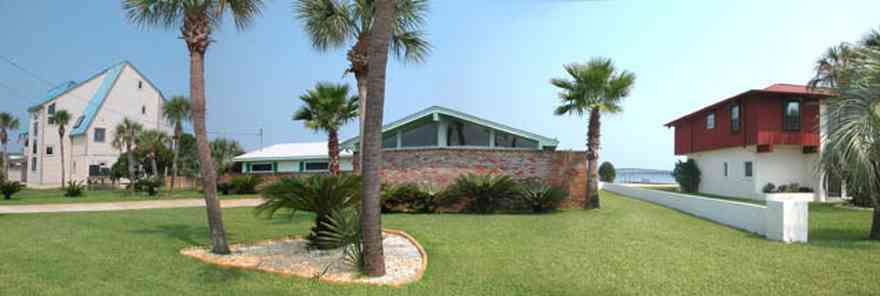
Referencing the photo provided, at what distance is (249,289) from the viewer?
627cm

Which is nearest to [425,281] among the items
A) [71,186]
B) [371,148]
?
[371,148]

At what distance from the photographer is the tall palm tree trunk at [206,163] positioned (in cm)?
880

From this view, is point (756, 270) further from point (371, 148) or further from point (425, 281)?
point (371, 148)

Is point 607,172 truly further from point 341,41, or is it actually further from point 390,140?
point 341,41

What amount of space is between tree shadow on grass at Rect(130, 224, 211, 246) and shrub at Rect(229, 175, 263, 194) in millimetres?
18060

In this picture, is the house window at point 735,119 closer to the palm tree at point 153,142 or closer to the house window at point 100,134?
the palm tree at point 153,142

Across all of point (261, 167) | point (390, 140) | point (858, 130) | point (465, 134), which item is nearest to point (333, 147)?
point (390, 140)

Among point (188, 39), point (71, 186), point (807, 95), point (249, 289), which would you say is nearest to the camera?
point (249, 289)

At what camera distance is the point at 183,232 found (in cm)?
1155

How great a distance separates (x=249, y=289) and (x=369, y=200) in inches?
70.7

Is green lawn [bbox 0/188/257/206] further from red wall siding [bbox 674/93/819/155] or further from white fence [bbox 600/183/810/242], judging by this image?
red wall siding [bbox 674/93/819/155]

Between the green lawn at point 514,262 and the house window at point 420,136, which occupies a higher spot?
the house window at point 420,136

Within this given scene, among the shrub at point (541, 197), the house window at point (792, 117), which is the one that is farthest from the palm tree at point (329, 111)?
the house window at point (792, 117)

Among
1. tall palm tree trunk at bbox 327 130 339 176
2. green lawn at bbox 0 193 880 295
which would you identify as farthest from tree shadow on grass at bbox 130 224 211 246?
tall palm tree trunk at bbox 327 130 339 176
